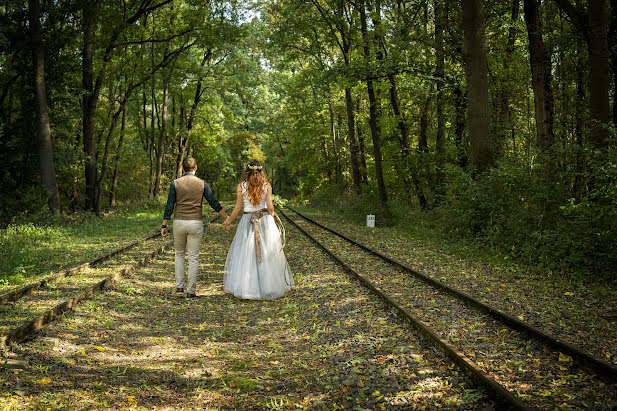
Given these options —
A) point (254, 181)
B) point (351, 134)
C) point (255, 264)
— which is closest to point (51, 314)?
point (255, 264)

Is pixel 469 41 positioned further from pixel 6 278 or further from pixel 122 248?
pixel 6 278

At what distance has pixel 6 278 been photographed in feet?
28.7

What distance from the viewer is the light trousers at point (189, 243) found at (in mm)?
7781

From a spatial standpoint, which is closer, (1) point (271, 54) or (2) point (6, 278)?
(2) point (6, 278)

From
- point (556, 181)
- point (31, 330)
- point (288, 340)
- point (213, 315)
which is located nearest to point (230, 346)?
point (288, 340)

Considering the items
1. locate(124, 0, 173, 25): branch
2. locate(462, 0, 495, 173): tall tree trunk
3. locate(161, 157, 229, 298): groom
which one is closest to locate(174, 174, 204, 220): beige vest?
locate(161, 157, 229, 298): groom

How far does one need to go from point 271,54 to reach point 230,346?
24.3 m

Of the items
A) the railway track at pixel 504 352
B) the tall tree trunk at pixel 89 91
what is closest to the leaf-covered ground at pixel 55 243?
the tall tree trunk at pixel 89 91

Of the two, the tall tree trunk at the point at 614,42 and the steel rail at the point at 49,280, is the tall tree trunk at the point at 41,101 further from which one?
the tall tree trunk at the point at 614,42

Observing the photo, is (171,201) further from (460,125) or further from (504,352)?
(460,125)

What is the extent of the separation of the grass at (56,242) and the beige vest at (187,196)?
131 inches

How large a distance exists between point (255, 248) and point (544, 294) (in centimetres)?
465

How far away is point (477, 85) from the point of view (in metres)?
13.7

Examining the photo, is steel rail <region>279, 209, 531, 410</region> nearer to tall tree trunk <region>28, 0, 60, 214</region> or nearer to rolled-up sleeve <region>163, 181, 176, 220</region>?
rolled-up sleeve <region>163, 181, 176, 220</region>
